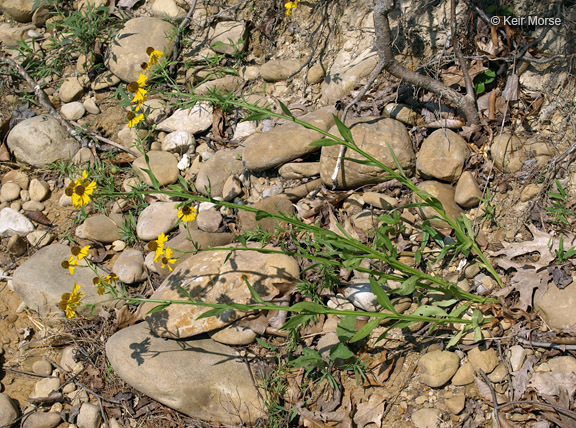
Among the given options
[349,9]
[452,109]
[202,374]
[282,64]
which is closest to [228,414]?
[202,374]

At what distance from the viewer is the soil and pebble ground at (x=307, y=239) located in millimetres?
2771

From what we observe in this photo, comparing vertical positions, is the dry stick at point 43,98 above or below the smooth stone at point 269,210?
above

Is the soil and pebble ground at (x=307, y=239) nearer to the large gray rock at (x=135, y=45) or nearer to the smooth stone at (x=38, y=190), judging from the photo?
the smooth stone at (x=38, y=190)

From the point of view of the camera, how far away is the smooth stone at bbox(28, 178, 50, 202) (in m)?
4.43

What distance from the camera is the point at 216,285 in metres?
3.29

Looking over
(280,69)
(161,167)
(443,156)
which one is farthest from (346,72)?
(161,167)

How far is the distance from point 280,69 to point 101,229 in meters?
2.11

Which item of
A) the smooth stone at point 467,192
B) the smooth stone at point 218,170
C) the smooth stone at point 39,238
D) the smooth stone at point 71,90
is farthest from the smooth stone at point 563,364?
the smooth stone at point 71,90

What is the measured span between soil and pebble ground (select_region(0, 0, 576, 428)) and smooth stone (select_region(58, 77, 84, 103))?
0.29m

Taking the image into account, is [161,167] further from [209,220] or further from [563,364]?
[563,364]

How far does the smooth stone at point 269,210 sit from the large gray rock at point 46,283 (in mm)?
1201

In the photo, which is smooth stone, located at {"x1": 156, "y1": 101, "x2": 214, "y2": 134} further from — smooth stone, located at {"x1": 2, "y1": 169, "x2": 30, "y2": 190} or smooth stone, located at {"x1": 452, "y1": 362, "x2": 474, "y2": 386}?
smooth stone, located at {"x1": 452, "y1": 362, "x2": 474, "y2": 386}

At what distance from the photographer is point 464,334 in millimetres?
2822

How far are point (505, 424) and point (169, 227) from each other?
2.62m
